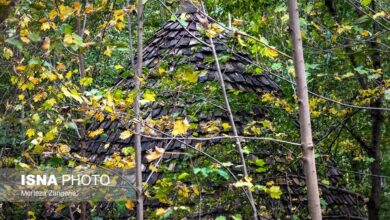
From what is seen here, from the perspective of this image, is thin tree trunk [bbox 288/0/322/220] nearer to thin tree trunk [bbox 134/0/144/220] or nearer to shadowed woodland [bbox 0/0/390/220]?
shadowed woodland [bbox 0/0/390/220]

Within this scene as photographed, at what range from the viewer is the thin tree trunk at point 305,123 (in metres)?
1.85

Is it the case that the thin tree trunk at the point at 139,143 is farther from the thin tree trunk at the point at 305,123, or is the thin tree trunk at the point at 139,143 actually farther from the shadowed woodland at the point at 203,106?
the thin tree trunk at the point at 305,123

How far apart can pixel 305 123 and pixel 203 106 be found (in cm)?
133

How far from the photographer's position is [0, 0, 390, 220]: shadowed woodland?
7.82 feet

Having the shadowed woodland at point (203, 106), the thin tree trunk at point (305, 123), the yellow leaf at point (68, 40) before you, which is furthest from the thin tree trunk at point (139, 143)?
the thin tree trunk at point (305, 123)

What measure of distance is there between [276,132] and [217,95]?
56 centimetres

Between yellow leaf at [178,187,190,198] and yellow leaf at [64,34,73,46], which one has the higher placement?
yellow leaf at [64,34,73,46]

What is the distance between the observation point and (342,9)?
4945mm

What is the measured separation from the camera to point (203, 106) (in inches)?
126

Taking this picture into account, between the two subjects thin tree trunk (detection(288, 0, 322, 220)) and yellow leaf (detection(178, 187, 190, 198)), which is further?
yellow leaf (detection(178, 187, 190, 198))

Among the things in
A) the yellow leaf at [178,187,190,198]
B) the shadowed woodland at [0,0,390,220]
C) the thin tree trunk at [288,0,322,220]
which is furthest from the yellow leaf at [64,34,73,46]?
the yellow leaf at [178,187,190,198]

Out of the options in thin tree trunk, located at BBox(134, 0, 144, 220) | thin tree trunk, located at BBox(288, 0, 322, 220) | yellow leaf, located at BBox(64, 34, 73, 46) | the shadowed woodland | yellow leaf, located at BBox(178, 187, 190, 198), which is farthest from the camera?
thin tree trunk, located at BBox(134, 0, 144, 220)

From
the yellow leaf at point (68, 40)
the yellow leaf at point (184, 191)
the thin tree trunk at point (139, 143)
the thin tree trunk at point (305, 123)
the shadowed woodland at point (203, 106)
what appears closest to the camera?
the thin tree trunk at point (305, 123)

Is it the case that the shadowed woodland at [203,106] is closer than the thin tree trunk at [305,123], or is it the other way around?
the thin tree trunk at [305,123]
